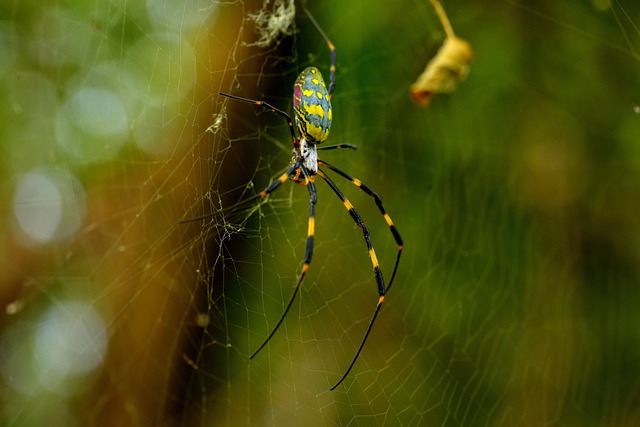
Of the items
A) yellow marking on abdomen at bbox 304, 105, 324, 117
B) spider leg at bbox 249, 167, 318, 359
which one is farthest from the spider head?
spider leg at bbox 249, 167, 318, 359

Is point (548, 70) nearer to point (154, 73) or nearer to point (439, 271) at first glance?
point (439, 271)

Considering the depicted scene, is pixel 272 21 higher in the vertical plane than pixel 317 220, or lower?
higher

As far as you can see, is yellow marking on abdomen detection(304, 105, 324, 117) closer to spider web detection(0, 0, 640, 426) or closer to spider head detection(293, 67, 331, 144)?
spider head detection(293, 67, 331, 144)

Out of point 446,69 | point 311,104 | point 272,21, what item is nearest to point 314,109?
point 311,104

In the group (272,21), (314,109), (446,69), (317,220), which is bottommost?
(317,220)

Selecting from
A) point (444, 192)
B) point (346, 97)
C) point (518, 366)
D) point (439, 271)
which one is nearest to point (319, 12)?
point (346, 97)

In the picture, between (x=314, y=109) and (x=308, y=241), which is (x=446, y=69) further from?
(x=308, y=241)
